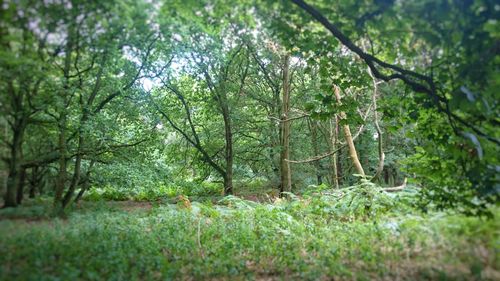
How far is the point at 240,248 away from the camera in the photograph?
5.00m

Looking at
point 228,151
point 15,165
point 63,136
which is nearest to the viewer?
point 15,165

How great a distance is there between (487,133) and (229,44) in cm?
562

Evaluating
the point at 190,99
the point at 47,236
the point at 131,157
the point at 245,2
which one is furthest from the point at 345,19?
the point at 190,99

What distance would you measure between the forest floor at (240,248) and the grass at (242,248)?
0.4 inches

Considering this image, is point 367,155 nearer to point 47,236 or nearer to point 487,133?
point 487,133

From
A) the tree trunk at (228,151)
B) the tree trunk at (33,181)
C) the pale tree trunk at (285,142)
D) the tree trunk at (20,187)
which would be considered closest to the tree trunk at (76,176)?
the tree trunk at (33,181)

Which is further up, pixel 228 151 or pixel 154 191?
pixel 228 151

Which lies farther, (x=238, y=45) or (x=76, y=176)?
(x=238, y=45)

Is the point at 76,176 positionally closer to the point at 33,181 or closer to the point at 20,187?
the point at 33,181

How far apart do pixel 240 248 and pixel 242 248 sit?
3 centimetres

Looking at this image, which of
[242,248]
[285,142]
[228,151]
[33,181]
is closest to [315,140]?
[285,142]

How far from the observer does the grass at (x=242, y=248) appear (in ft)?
11.9

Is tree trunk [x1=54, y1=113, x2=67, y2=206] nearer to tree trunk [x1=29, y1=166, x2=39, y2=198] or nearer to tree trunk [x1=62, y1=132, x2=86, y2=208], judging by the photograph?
tree trunk [x1=62, y1=132, x2=86, y2=208]

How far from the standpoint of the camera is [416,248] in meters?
4.22
